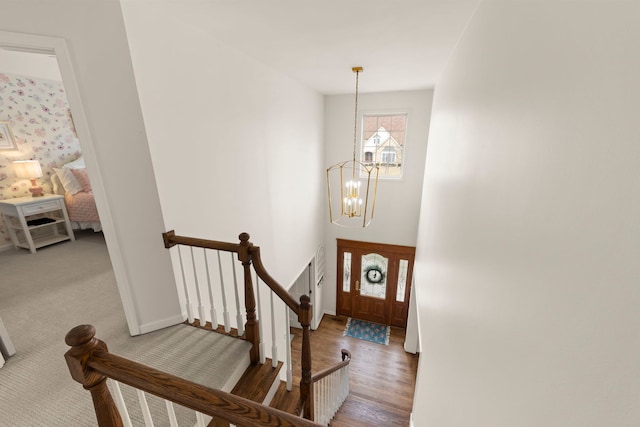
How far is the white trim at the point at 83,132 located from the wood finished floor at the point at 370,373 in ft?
8.83

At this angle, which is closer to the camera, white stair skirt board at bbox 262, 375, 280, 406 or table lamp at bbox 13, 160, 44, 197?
white stair skirt board at bbox 262, 375, 280, 406

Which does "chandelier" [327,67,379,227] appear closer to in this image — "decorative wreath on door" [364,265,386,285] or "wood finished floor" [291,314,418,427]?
"decorative wreath on door" [364,265,386,285]

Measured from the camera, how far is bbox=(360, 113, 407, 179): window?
5164 mm

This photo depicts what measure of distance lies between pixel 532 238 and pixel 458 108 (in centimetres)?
176

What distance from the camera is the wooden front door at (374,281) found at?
18.9ft

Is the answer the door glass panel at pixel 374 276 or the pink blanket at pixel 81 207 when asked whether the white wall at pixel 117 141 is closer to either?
the pink blanket at pixel 81 207

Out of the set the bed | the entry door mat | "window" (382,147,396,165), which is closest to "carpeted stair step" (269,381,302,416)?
the bed

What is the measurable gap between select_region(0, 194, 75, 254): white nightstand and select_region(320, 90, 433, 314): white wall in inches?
179

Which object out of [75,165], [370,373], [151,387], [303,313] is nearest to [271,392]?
[303,313]

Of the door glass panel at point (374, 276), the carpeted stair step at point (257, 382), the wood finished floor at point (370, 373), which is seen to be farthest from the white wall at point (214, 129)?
the door glass panel at point (374, 276)

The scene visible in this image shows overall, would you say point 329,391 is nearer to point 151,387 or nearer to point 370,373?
point 370,373

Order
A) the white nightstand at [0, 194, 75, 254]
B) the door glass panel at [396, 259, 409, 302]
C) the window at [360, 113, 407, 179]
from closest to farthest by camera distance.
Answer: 1. the white nightstand at [0, 194, 75, 254]
2. the window at [360, 113, 407, 179]
3. the door glass panel at [396, 259, 409, 302]

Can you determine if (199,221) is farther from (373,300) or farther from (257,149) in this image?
(373,300)

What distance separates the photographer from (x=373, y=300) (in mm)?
6102
